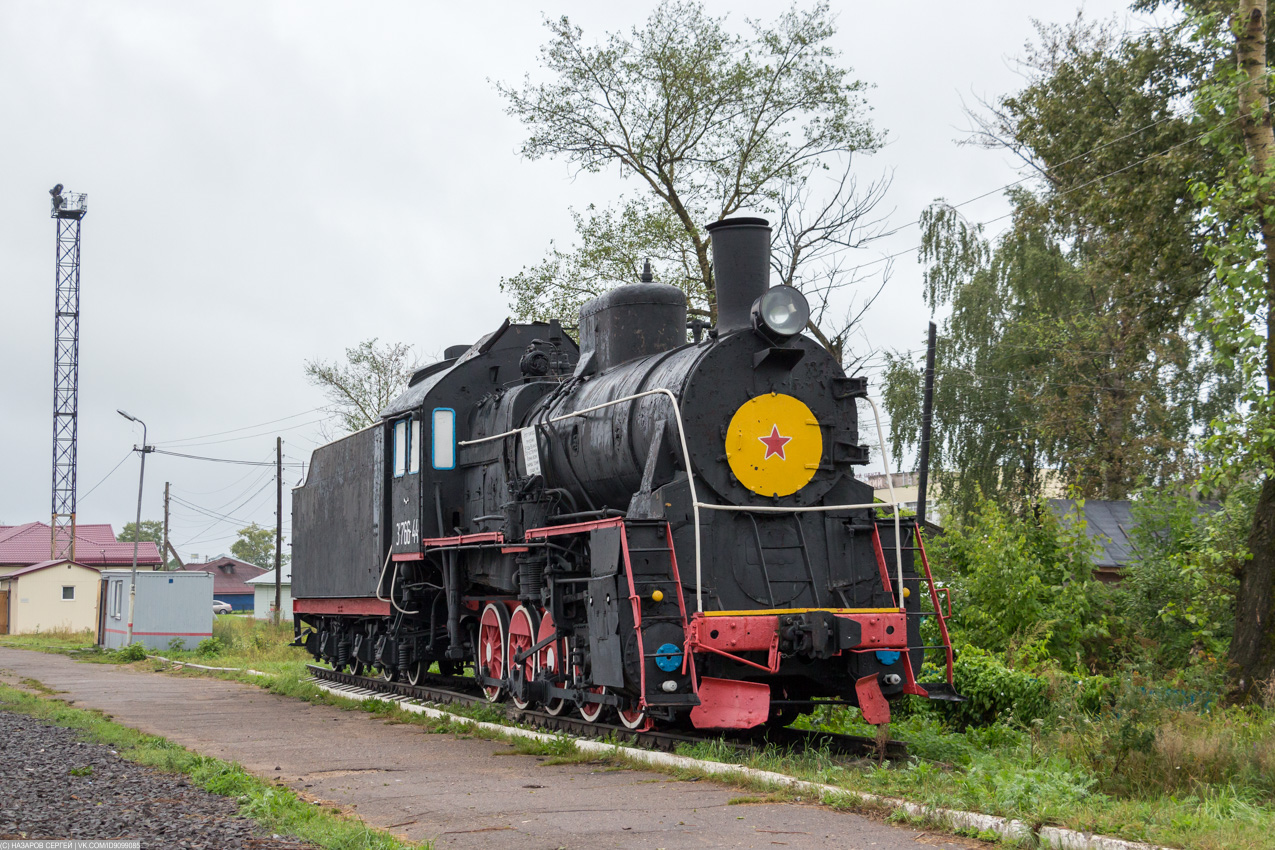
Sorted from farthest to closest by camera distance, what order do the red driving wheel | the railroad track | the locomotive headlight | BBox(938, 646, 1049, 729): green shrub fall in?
the red driving wheel → BBox(938, 646, 1049, 729): green shrub → the locomotive headlight → the railroad track

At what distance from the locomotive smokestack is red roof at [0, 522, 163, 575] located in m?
44.8

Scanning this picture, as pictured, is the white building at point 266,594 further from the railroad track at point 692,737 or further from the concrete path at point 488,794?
the railroad track at point 692,737

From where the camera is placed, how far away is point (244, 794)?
295 inches

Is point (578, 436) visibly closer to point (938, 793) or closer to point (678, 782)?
point (678, 782)

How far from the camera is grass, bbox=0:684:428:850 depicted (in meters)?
6.07

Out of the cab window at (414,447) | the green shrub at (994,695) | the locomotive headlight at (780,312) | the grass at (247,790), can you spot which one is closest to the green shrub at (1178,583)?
the green shrub at (994,695)

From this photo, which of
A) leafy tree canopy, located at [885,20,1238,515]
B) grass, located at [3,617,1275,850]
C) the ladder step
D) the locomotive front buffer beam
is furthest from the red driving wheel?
leafy tree canopy, located at [885,20,1238,515]

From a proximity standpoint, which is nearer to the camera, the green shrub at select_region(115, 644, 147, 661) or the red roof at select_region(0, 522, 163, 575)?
the green shrub at select_region(115, 644, 147, 661)

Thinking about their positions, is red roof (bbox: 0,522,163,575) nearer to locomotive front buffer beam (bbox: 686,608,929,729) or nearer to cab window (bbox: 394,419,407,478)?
cab window (bbox: 394,419,407,478)

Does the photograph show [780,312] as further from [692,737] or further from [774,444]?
Result: [692,737]

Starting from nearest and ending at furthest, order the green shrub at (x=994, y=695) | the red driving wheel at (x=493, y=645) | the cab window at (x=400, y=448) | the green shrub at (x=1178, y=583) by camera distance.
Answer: the green shrub at (x=994, y=695), the red driving wheel at (x=493, y=645), the green shrub at (x=1178, y=583), the cab window at (x=400, y=448)

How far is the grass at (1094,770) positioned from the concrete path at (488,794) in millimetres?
396

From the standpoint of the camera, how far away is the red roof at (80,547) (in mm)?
52406

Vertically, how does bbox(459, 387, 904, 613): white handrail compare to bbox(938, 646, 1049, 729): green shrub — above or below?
above
